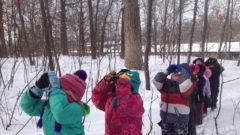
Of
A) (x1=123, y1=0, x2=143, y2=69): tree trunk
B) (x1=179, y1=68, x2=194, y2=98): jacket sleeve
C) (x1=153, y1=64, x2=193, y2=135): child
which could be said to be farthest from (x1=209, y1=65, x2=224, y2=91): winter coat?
(x1=123, y1=0, x2=143, y2=69): tree trunk

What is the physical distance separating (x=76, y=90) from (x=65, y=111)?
259 millimetres

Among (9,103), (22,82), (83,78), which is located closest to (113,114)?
(83,78)

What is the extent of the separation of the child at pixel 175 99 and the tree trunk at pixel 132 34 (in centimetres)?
537

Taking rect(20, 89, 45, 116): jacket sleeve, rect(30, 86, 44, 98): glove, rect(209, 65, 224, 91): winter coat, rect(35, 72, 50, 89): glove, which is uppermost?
rect(35, 72, 50, 89): glove

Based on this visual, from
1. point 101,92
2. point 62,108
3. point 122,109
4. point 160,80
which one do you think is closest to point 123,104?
point 122,109

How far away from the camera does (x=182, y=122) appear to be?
157 inches

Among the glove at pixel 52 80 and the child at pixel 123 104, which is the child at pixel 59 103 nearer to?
the glove at pixel 52 80

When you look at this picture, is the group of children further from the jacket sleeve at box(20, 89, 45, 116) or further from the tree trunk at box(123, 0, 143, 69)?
the tree trunk at box(123, 0, 143, 69)

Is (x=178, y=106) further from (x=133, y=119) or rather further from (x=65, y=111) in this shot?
(x=65, y=111)

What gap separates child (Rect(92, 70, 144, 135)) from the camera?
2.93m

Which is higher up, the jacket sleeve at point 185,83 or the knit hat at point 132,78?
the knit hat at point 132,78

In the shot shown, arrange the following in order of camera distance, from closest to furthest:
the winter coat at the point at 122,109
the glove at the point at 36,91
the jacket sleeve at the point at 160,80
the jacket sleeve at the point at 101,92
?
the glove at the point at 36,91, the winter coat at the point at 122,109, the jacket sleeve at the point at 101,92, the jacket sleeve at the point at 160,80

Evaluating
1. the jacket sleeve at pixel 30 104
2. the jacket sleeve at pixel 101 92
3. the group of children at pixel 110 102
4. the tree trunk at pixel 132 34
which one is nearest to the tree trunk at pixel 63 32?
the tree trunk at pixel 132 34

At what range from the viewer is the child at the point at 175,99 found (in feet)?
12.8
